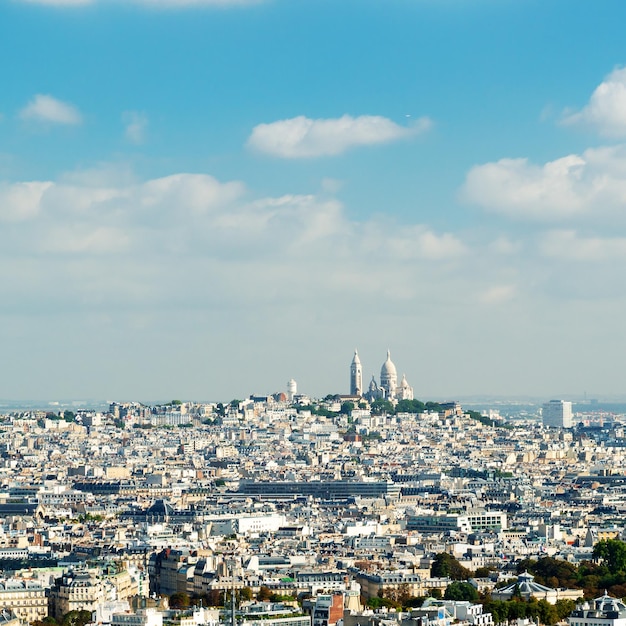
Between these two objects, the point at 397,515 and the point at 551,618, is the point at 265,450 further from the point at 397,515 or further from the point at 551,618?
the point at 551,618

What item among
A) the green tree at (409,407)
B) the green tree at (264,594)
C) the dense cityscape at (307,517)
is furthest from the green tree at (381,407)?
the green tree at (264,594)

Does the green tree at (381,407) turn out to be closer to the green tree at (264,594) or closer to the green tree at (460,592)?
the green tree at (460,592)

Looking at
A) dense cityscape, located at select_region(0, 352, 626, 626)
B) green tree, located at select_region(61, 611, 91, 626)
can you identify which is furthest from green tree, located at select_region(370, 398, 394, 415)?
green tree, located at select_region(61, 611, 91, 626)

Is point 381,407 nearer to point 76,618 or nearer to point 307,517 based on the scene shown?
point 307,517

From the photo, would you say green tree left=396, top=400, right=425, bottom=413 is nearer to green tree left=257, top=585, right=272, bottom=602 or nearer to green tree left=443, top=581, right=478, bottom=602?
green tree left=443, top=581, right=478, bottom=602

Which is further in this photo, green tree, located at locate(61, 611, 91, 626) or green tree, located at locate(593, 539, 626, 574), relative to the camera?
green tree, located at locate(593, 539, 626, 574)

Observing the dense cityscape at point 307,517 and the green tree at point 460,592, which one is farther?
the green tree at point 460,592

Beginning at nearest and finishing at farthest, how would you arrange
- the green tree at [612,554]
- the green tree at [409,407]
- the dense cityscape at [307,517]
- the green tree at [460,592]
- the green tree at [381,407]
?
the dense cityscape at [307,517] < the green tree at [460,592] < the green tree at [612,554] < the green tree at [381,407] < the green tree at [409,407]
